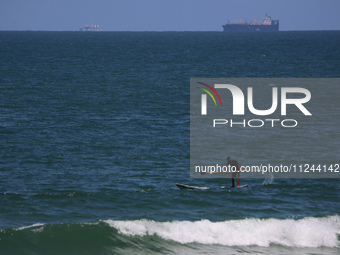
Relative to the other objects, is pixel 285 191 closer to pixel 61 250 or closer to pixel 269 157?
pixel 269 157

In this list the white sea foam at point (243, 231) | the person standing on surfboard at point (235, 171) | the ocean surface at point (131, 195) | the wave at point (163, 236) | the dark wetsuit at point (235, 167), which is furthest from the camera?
the dark wetsuit at point (235, 167)

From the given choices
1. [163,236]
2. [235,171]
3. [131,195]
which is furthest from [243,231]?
[131,195]

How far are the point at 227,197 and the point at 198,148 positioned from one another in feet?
30.0

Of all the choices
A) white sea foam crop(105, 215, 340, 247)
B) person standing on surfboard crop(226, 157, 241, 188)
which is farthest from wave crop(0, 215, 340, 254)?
person standing on surfboard crop(226, 157, 241, 188)

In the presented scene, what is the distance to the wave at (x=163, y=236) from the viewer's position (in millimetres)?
23047

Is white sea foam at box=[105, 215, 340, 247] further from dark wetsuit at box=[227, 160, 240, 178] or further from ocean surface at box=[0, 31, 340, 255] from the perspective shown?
dark wetsuit at box=[227, 160, 240, 178]

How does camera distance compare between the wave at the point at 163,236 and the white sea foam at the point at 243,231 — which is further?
the white sea foam at the point at 243,231

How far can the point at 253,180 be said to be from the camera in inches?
1261

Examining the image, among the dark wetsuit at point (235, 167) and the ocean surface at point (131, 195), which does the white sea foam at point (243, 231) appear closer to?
the ocean surface at point (131, 195)

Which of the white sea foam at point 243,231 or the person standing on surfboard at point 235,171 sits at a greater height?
the person standing on surfboard at point 235,171

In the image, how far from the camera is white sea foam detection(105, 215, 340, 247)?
2386 cm

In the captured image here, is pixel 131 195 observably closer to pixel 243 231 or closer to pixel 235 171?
pixel 235 171

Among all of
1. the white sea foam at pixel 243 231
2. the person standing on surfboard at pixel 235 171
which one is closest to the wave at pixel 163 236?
the white sea foam at pixel 243 231

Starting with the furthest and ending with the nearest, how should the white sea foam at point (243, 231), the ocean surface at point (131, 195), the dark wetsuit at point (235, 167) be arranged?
the dark wetsuit at point (235, 167) < the white sea foam at point (243, 231) < the ocean surface at point (131, 195)
